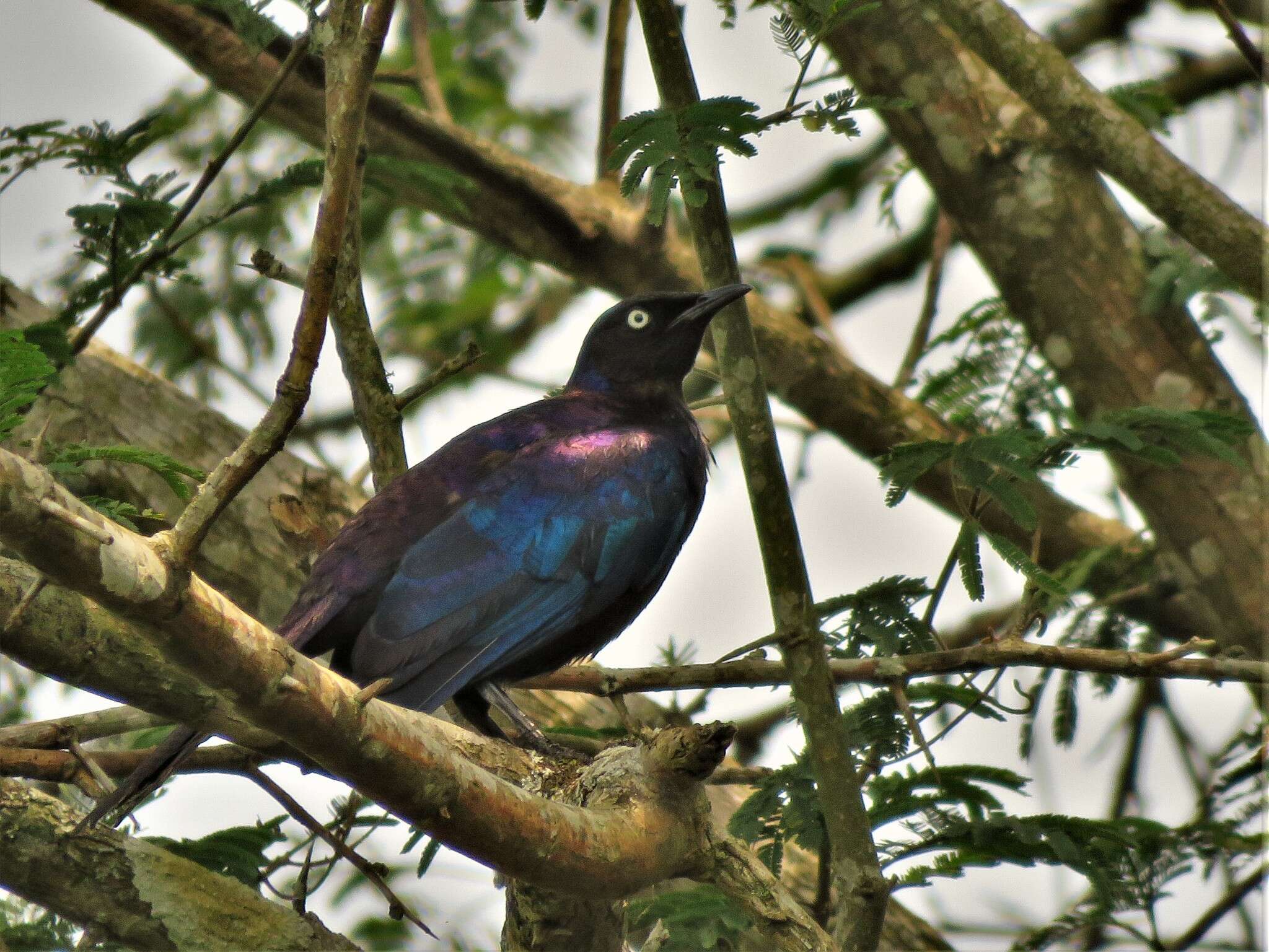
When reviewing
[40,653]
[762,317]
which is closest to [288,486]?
[762,317]

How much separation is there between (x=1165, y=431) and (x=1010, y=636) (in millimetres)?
919

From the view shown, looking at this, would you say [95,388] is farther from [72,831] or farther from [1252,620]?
[1252,620]

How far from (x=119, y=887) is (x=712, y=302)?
256 centimetres

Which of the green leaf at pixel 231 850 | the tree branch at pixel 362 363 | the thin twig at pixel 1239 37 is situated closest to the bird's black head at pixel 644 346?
the tree branch at pixel 362 363

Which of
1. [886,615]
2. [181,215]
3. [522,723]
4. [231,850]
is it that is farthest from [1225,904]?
[181,215]

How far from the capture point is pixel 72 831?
3676 millimetres

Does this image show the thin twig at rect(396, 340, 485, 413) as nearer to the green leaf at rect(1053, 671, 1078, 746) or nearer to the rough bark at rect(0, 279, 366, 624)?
the rough bark at rect(0, 279, 366, 624)

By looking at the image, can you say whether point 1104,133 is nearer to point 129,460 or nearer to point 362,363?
point 362,363

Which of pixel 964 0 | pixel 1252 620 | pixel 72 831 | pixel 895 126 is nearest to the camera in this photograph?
pixel 72 831

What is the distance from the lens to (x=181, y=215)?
449 centimetres

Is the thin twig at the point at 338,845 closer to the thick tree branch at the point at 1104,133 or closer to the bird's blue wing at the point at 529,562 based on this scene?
the bird's blue wing at the point at 529,562

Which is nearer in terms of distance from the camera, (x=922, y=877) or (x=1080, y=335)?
(x=922, y=877)

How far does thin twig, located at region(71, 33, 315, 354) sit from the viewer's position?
4.09 metres

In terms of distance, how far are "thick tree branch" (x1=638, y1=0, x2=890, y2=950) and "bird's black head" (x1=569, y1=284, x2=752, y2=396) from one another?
89 centimetres
